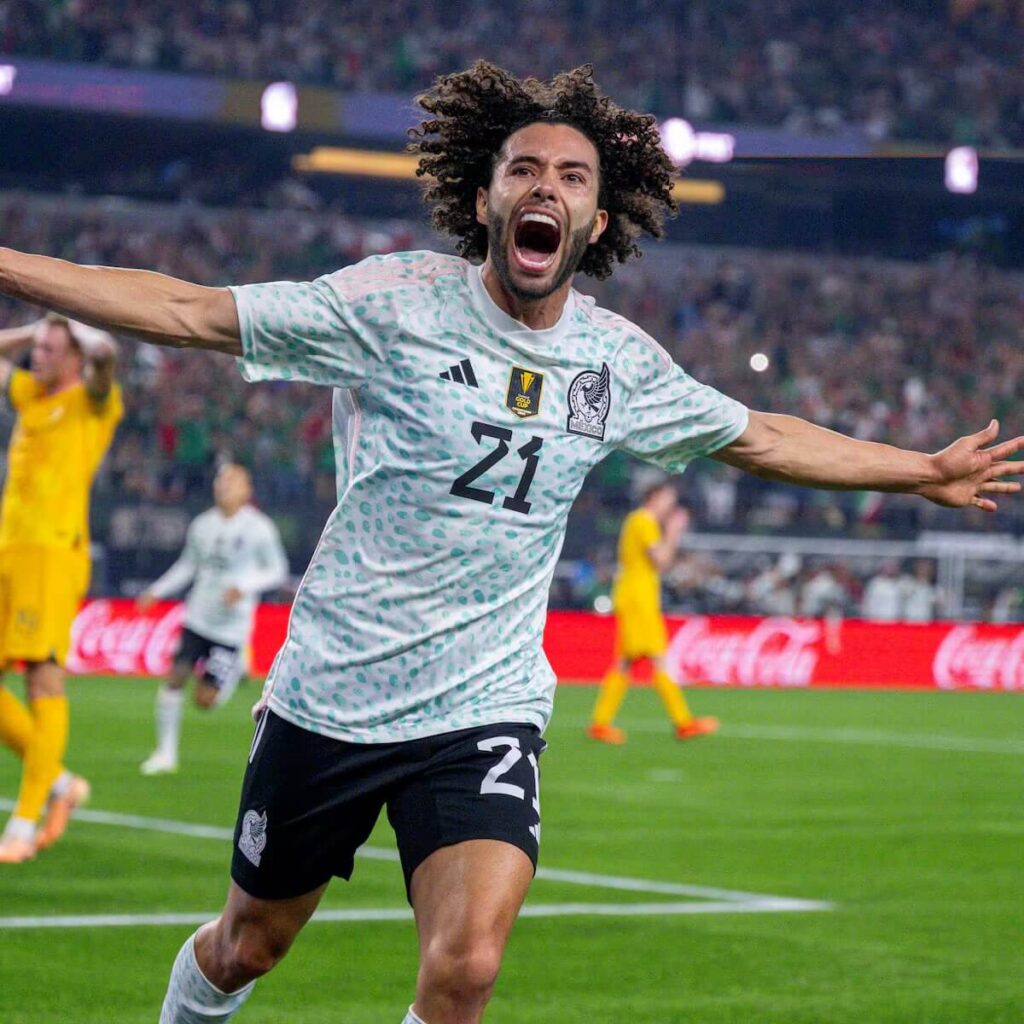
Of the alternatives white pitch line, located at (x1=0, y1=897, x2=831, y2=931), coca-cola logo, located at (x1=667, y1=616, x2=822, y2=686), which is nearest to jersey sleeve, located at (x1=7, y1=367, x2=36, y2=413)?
white pitch line, located at (x1=0, y1=897, x2=831, y2=931)

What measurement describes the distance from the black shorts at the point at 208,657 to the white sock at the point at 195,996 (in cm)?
995

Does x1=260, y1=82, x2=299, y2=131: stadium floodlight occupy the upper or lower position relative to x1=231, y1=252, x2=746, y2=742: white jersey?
upper

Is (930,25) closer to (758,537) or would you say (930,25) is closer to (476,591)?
(758,537)

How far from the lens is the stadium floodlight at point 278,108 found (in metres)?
32.5

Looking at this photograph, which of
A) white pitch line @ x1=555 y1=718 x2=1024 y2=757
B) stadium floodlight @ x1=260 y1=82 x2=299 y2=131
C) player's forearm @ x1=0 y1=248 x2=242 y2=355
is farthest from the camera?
stadium floodlight @ x1=260 y1=82 x2=299 y2=131

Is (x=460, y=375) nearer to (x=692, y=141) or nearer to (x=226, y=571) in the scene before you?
(x=226, y=571)

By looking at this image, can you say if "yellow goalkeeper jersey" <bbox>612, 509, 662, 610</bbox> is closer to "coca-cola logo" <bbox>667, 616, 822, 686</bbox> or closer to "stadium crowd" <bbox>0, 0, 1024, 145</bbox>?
"coca-cola logo" <bbox>667, 616, 822, 686</bbox>

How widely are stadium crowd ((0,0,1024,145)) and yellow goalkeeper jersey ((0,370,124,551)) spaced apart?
25.2m

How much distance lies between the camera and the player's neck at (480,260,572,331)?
4395mm

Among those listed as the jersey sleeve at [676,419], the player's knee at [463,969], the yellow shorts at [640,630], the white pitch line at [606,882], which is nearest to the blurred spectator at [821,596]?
the yellow shorts at [640,630]

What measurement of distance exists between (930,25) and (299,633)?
3733 centimetres

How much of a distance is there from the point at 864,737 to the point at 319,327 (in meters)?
15.5

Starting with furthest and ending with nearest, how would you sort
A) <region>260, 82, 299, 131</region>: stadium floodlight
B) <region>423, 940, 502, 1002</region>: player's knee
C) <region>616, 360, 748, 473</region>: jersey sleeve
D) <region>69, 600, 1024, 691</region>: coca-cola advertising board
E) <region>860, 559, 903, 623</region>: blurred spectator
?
<region>260, 82, 299, 131</region>: stadium floodlight, <region>860, 559, 903, 623</region>: blurred spectator, <region>69, 600, 1024, 691</region>: coca-cola advertising board, <region>616, 360, 748, 473</region>: jersey sleeve, <region>423, 940, 502, 1002</region>: player's knee

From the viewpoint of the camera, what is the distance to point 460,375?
4281mm
